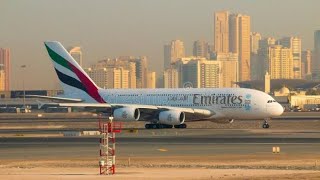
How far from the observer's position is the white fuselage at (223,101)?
8544 cm

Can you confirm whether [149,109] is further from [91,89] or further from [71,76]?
[71,76]

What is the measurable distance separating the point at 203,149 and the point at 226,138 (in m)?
11.4

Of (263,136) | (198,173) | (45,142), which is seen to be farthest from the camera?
(263,136)

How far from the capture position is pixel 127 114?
8506cm

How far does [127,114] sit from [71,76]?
429 inches

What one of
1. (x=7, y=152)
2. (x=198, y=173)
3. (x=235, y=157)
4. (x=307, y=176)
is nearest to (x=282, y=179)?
(x=307, y=176)

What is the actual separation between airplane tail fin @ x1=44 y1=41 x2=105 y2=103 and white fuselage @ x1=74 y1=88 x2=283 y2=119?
4.65 metres

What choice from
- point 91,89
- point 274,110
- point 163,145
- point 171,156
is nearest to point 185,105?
point 274,110

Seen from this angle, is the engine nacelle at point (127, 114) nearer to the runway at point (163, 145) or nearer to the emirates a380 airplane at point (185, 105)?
the emirates a380 airplane at point (185, 105)

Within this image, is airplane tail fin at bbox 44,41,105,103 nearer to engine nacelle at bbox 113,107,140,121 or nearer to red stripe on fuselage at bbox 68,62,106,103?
red stripe on fuselage at bbox 68,62,106,103

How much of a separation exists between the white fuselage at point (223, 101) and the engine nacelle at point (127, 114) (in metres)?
4.38

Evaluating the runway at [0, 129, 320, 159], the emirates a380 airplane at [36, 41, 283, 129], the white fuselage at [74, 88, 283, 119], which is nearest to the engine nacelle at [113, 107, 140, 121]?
the emirates a380 airplane at [36, 41, 283, 129]

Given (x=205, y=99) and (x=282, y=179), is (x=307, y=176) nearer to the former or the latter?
(x=282, y=179)

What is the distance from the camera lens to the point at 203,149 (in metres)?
52.6
